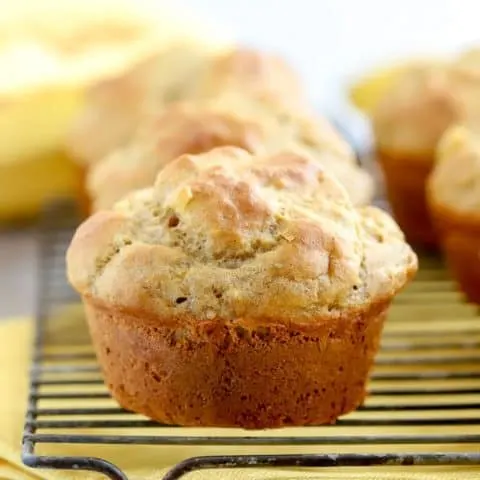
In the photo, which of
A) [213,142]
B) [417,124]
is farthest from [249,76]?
[213,142]

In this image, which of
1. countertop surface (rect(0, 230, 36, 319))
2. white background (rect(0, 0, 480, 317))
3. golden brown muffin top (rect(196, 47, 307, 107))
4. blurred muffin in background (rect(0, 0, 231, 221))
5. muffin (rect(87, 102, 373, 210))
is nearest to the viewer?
muffin (rect(87, 102, 373, 210))

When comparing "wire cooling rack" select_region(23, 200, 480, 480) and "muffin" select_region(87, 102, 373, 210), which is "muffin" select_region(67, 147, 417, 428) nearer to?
"wire cooling rack" select_region(23, 200, 480, 480)

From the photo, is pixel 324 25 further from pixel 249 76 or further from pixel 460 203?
pixel 460 203

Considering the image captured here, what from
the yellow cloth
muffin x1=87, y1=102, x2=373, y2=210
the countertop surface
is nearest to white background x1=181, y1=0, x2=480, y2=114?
the countertop surface

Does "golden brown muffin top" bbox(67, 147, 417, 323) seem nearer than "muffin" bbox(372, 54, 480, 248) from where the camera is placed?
Yes

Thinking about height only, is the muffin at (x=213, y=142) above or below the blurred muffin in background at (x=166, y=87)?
below

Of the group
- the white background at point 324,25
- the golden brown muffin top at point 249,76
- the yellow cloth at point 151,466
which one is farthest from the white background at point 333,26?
the yellow cloth at point 151,466

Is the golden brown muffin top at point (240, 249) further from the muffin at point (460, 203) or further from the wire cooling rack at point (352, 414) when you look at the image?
the muffin at point (460, 203)
